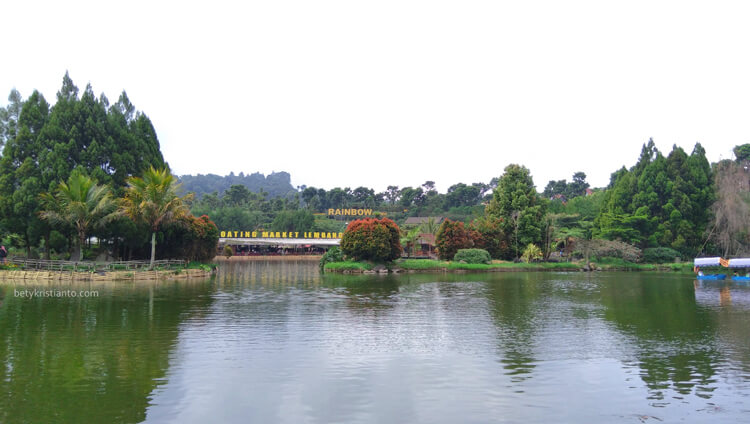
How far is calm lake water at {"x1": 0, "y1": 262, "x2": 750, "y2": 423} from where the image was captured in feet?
30.1

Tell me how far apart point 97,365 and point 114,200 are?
25202 mm

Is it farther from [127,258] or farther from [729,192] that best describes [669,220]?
[127,258]

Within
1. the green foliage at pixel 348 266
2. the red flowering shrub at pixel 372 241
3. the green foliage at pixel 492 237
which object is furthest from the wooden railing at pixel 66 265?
the green foliage at pixel 492 237

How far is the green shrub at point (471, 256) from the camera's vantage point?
50812 mm

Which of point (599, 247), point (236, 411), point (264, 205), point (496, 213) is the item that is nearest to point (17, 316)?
point (236, 411)

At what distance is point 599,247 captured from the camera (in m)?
55.3

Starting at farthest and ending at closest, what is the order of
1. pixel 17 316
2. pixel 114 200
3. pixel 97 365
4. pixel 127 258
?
pixel 127 258
pixel 114 200
pixel 17 316
pixel 97 365

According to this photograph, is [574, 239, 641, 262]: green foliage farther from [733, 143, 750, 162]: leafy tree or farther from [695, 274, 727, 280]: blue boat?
[733, 143, 750, 162]: leafy tree

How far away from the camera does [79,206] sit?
103 ft

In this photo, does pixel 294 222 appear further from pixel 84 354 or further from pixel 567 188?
pixel 84 354

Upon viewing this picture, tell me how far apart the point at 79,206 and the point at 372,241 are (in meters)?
22.2

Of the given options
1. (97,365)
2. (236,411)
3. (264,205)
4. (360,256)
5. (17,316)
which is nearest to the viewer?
(236,411)

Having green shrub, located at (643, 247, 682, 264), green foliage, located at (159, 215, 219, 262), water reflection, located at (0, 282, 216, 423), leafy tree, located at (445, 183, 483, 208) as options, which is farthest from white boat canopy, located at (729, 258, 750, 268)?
leafy tree, located at (445, 183, 483, 208)

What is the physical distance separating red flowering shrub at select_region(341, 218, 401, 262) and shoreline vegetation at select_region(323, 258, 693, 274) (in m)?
0.83
